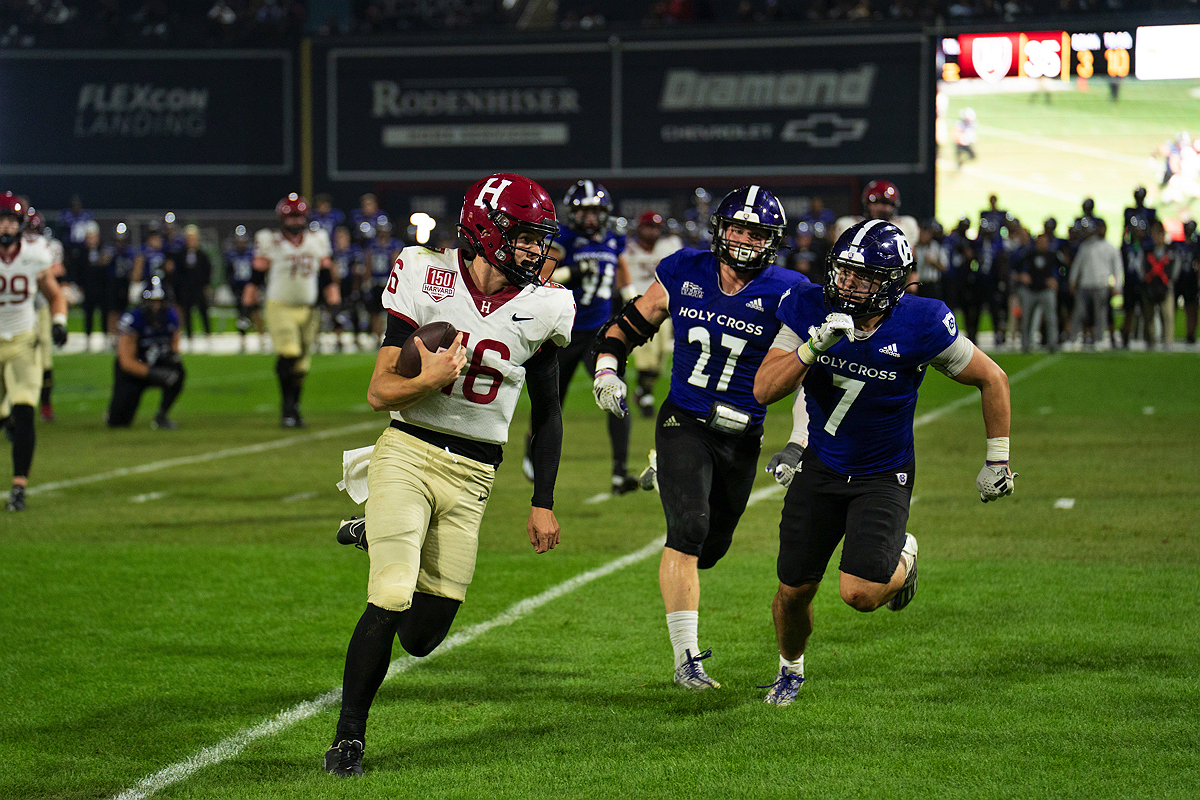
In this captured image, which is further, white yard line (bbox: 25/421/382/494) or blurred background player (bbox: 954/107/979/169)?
blurred background player (bbox: 954/107/979/169)

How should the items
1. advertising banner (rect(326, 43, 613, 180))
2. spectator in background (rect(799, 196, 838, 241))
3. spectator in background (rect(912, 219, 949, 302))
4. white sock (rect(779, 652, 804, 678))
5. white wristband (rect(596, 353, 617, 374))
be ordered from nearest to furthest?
1. white sock (rect(779, 652, 804, 678))
2. white wristband (rect(596, 353, 617, 374))
3. spectator in background (rect(912, 219, 949, 302))
4. spectator in background (rect(799, 196, 838, 241))
5. advertising banner (rect(326, 43, 613, 180))

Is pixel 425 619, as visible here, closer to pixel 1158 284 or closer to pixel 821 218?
pixel 1158 284

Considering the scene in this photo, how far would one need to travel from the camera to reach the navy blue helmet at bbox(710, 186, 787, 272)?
5.56 meters

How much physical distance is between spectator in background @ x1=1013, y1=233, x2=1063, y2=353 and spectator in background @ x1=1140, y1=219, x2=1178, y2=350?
136 cm

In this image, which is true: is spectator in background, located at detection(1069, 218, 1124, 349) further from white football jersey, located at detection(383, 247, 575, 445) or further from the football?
the football

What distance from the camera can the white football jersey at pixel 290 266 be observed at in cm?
1412

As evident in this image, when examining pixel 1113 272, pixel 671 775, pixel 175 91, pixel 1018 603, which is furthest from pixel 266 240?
pixel 175 91

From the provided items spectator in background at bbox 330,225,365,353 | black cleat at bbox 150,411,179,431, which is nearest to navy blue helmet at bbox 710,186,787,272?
black cleat at bbox 150,411,179,431

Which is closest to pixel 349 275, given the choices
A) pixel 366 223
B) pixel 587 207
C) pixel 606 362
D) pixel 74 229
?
pixel 366 223

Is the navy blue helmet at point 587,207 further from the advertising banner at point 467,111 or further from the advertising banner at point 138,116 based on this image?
the advertising banner at point 138,116

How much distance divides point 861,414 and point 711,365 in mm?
816

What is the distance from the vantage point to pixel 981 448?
12.1 m

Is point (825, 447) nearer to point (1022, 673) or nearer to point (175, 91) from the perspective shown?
point (1022, 673)

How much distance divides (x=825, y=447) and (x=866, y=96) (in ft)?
89.2
